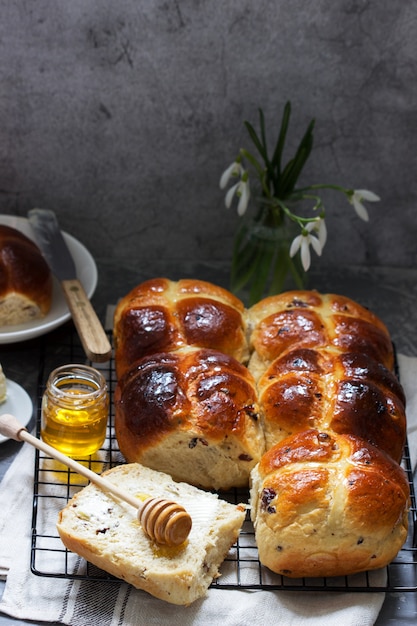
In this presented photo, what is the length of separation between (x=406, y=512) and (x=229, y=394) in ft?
1.76

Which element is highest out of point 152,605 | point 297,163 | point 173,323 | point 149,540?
point 297,163

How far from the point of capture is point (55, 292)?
2.89 meters

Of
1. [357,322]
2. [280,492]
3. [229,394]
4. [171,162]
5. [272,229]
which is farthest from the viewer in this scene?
[171,162]

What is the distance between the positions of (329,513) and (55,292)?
4.34 feet

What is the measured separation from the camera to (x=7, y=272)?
2.66 m

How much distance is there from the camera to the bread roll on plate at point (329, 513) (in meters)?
1.96

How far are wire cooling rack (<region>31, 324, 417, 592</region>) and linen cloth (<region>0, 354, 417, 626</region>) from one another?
2 centimetres

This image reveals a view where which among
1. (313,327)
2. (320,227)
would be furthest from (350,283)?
(313,327)

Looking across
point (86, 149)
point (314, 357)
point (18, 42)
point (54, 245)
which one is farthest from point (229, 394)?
point (18, 42)

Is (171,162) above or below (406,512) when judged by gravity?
above

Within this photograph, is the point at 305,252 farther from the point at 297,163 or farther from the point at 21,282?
the point at 21,282

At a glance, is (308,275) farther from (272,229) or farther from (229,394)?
(229,394)

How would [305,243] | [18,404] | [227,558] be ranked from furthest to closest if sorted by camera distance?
[305,243] → [18,404] → [227,558]

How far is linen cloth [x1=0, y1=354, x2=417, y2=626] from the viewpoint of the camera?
194 centimetres
